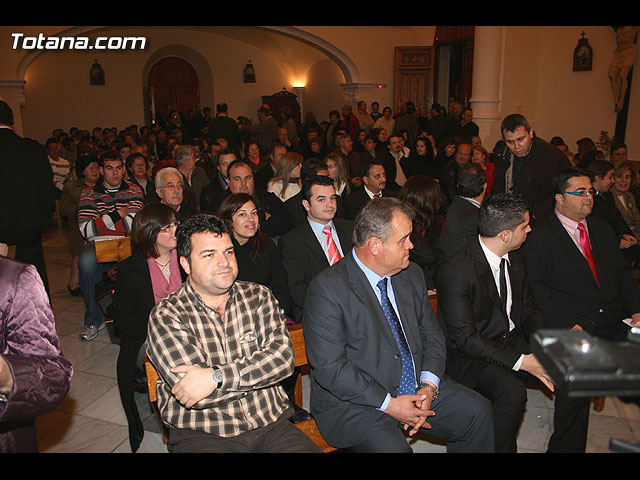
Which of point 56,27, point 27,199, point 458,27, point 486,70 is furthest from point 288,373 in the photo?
point 458,27

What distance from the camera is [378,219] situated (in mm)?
2578

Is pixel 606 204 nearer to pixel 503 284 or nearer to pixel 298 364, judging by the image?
pixel 503 284

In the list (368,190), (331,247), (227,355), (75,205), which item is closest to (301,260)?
(331,247)

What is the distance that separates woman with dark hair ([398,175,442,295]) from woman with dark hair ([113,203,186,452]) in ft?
5.91

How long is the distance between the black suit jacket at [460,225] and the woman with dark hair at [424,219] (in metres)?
0.13

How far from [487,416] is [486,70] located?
8857mm

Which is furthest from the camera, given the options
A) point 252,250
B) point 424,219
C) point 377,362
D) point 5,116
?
point 424,219

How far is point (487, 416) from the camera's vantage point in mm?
2582

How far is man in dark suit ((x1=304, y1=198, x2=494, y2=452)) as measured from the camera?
247 centimetres

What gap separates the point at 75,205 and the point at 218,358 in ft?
14.2

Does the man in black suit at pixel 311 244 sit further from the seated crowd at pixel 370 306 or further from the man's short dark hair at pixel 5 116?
the man's short dark hair at pixel 5 116

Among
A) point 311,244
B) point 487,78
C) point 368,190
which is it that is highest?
point 487,78

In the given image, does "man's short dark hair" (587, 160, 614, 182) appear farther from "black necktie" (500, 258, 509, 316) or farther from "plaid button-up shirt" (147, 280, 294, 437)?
"plaid button-up shirt" (147, 280, 294, 437)
